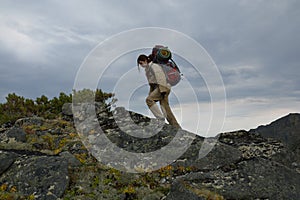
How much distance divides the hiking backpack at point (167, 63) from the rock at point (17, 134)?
5.45 m

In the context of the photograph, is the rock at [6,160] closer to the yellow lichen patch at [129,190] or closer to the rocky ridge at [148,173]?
the rocky ridge at [148,173]

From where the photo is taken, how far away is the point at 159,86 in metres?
11.2

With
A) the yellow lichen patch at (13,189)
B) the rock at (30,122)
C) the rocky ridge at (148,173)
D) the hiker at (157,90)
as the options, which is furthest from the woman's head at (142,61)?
the yellow lichen patch at (13,189)

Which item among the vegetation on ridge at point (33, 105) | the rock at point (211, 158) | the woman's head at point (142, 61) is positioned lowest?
the rock at point (211, 158)

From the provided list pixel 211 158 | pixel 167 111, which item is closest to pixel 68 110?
pixel 167 111

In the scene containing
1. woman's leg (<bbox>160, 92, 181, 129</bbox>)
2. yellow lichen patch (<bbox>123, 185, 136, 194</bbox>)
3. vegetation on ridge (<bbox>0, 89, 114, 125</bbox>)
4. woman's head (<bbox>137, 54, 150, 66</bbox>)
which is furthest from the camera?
vegetation on ridge (<bbox>0, 89, 114, 125</bbox>)

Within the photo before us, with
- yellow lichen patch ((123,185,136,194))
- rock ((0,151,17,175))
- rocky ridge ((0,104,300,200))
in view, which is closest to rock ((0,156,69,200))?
rocky ridge ((0,104,300,200))

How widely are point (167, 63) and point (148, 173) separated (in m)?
4.43

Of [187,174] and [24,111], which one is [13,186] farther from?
[24,111]

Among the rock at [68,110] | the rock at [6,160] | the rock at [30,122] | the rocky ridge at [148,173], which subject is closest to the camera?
the rocky ridge at [148,173]

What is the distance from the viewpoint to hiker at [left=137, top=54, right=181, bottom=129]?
1112 centimetres

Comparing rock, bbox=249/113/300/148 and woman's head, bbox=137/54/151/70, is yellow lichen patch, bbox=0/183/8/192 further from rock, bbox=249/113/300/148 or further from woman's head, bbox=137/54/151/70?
rock, bbox=249/113/300/148

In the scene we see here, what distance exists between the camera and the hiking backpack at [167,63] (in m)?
11.3

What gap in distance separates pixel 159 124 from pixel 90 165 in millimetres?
3076
